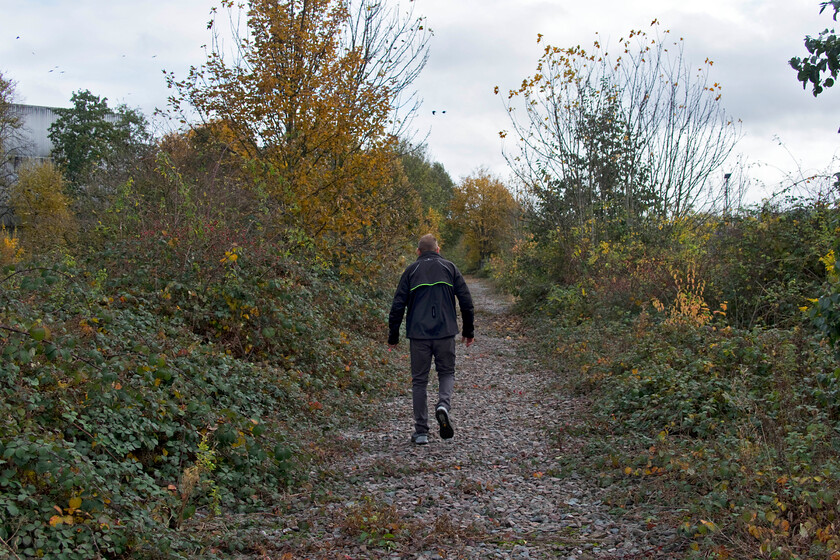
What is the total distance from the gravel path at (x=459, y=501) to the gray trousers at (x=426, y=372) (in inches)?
13.3

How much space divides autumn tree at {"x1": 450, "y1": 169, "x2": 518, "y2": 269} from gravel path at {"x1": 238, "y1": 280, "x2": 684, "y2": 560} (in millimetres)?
42891

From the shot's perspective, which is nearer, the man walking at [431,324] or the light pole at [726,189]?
the man walking at [431,324]

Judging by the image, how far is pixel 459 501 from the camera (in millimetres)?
5129

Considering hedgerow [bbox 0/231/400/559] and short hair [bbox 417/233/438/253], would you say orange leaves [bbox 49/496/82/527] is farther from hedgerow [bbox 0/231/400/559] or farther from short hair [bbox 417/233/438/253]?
short hair [bbox 417/233/438/253]

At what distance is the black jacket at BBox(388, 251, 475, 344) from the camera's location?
6895mm

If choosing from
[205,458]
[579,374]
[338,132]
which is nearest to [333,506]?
[205,458]

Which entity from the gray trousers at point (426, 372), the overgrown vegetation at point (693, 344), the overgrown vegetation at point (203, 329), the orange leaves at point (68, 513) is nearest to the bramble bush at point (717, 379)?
the overgrown vegetation at point (693, 344)

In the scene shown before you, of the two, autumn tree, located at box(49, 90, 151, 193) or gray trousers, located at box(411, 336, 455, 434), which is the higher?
autumn tree, located at box(49, 90, 151, 193)

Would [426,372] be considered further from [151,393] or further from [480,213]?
[480,213]

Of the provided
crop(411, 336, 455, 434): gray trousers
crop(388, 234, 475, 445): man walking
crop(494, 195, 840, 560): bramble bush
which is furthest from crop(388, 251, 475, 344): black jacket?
crop(494, 195, 840, 560): bramble bush

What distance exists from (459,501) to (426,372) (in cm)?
203

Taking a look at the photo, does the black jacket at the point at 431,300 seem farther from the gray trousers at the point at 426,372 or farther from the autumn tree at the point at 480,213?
the autumn tree at the point at 480,213

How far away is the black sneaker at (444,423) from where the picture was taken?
6.77 meters

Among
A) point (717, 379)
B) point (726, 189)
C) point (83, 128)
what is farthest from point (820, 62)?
point (83, 128)
